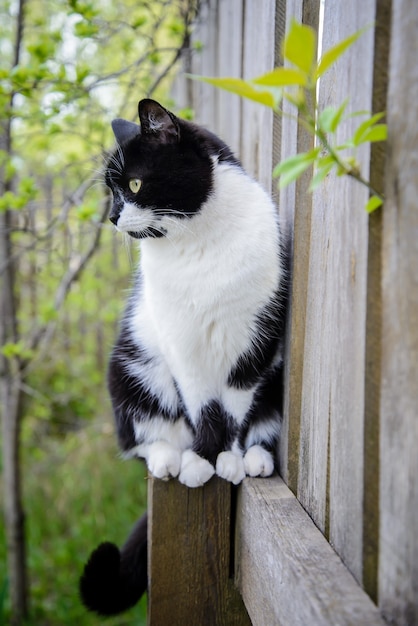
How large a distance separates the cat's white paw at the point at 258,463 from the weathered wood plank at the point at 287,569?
0.03 m

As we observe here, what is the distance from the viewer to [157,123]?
4.89 ft

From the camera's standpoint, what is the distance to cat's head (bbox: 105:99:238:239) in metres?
1.49

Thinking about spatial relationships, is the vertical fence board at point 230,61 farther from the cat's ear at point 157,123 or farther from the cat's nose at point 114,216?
the cat's nose at point 114,216

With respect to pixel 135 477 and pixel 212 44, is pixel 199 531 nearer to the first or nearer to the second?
pixel 212 44

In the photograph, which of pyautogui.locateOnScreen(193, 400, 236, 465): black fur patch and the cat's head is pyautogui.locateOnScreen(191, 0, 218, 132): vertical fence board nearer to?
the cat's head

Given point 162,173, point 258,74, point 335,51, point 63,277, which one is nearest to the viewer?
point 335,51

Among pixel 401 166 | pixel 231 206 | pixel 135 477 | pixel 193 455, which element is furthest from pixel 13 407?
pixel 401 166

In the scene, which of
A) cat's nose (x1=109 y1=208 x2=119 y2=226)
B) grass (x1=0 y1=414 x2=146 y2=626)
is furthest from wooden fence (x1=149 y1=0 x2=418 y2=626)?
grass (x1=0 y1=414 x2=146 y2=626)

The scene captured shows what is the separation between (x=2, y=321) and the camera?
9.58ft

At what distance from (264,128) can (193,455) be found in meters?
0.92

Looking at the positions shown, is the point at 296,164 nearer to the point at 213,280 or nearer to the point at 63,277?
the point at 213,280

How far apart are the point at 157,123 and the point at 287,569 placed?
42.8 inches

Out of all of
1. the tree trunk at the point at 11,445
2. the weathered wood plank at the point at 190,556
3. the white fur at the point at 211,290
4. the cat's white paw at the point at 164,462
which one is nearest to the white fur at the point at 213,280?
the white fur at the point at 211,290

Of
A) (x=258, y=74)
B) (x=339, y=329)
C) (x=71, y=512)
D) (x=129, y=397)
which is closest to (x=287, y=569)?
(x=339, y=329)
